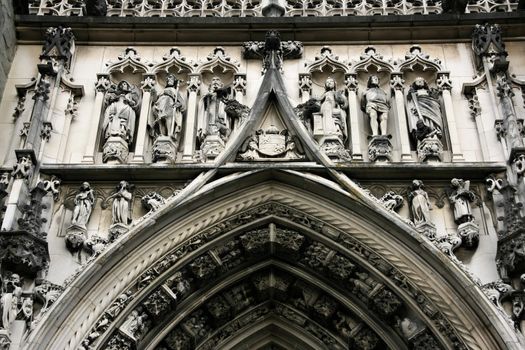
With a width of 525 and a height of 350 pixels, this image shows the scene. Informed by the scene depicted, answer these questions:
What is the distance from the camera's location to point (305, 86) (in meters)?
13.2

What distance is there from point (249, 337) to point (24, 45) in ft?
19.2

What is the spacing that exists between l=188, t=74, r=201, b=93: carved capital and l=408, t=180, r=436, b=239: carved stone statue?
3.62 metres

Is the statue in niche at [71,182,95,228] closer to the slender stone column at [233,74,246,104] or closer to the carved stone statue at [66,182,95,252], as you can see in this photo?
the carved stone statue at [66,182,95,252]

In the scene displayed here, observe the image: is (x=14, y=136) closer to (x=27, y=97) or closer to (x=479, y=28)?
(x=27, y=97)

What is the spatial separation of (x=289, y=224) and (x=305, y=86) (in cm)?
240

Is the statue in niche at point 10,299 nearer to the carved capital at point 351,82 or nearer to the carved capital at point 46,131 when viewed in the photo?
the carved capital at point 46,131

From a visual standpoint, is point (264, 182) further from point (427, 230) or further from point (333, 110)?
point (427, 230)

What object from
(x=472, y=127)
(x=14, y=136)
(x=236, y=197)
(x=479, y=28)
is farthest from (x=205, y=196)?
(x=479, y=28)

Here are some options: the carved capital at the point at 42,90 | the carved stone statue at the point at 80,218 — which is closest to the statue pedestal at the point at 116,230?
the carved stone statue at the point at 80,218

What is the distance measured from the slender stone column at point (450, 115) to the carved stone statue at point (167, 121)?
3788 millimetres

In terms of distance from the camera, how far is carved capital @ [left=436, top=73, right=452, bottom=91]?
13.1 meters

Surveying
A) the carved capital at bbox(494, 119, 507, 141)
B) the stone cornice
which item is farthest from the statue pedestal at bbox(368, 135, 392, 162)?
the stone cornice

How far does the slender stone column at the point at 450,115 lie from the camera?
12227mm

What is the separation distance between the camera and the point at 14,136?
12.6m
